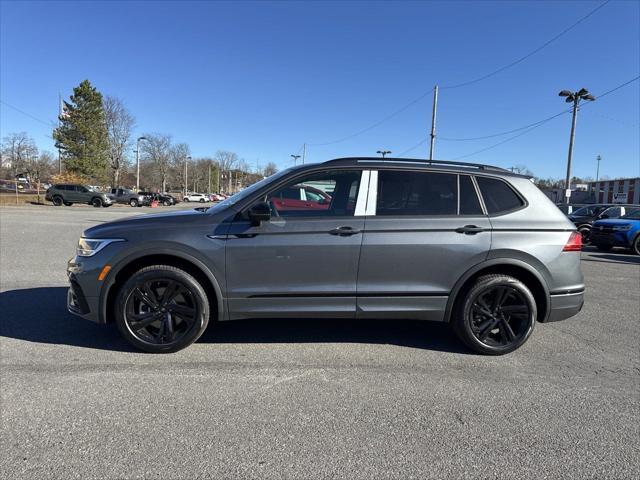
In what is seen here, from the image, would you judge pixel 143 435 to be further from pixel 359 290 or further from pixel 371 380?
pixel 359 290

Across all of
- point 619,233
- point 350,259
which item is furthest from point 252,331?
point 619,233

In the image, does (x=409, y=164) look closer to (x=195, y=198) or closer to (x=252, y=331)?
(x=252, y=331)

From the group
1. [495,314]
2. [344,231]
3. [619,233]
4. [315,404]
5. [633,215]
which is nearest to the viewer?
[315,404]

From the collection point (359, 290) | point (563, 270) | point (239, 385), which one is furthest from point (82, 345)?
point (563, 270)

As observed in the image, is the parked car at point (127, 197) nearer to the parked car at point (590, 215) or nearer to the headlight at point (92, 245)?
the parked car at point (590, 215)

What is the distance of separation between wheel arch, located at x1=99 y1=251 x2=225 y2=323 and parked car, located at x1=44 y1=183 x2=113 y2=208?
38270 mm

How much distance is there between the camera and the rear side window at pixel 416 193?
156 inches

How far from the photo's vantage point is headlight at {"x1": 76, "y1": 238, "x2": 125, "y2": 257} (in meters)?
3.78

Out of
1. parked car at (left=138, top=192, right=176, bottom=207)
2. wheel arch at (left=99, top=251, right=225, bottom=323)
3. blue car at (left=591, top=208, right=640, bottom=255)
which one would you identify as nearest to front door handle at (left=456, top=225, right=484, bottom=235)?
wheel arch at (left=99, top=251, right=225, bottom=323)

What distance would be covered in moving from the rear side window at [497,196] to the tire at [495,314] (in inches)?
26.4

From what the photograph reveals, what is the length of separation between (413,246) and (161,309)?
238 centimetres

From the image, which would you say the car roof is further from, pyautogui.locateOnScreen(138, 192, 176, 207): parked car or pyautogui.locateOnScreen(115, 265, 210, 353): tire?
pyautogui.locateOnScreen(138, 192, 176, 207): parked car

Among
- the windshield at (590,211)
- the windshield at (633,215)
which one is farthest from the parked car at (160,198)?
the windshield at (633,215)

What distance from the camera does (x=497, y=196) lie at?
13.5 ft
